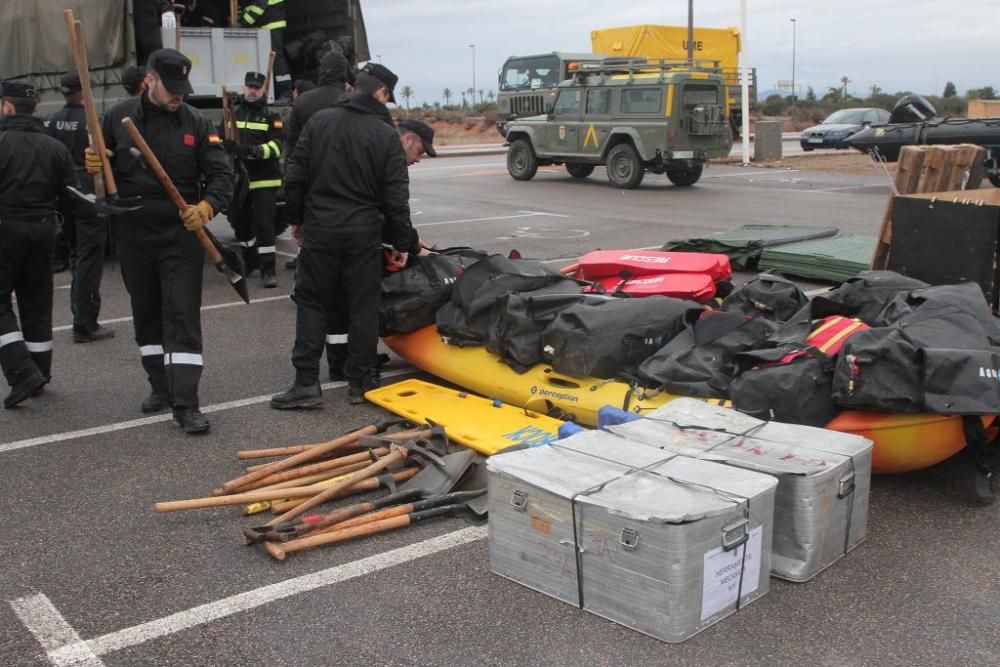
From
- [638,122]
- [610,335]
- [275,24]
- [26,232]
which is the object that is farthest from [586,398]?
[638,122]

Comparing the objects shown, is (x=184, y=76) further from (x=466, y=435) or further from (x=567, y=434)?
(x=567, y=434)

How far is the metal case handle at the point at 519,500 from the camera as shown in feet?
12.1

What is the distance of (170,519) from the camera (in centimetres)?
445

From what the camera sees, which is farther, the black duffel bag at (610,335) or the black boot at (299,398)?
the black boot at (299,398)

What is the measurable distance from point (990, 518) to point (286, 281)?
293 inches

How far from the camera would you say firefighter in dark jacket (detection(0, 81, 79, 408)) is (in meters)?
6.12

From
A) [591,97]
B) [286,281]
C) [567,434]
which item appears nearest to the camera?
[567,434]

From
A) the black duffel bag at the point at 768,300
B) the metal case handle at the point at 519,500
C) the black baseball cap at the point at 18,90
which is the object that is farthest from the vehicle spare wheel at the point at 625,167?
the metal case handle at the point at 519,500

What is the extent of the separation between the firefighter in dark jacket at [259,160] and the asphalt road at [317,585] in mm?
3733

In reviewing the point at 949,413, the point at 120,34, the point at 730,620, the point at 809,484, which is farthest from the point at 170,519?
the point at 120,34

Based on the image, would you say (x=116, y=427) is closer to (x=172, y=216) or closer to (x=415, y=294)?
(x=172, y=216)

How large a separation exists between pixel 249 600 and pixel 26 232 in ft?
11.7

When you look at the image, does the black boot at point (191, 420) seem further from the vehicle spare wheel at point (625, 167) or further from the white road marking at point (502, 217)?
the vehicle spare wheel at point (625, 167)

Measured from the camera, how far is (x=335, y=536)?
4.09m
